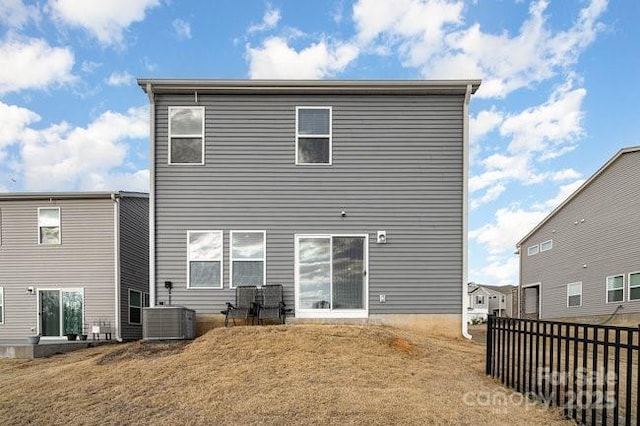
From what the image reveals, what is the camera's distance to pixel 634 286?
52.7 ft

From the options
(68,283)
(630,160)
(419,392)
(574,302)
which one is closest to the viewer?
(419,392)

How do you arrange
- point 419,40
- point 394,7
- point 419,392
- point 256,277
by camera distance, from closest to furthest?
1. point 419,392
2. point 256,277
3. point 394,7
4. point 419,40

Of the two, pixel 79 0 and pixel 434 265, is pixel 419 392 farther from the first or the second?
pixel 79 0

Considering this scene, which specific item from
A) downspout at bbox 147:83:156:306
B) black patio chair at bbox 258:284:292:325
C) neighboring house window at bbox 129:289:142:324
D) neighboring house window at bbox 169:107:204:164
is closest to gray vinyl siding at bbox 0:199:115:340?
neighboring house window at bbox 129:289:142:324

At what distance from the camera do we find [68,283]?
543 inches

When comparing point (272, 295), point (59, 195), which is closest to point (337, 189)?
point (272, 295)

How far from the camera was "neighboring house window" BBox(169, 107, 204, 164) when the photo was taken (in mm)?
10406

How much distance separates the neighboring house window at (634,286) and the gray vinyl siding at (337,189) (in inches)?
385

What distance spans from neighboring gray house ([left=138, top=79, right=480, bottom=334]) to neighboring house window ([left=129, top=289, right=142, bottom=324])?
513cm

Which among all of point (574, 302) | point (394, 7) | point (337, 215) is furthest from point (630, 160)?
point (337, 215)

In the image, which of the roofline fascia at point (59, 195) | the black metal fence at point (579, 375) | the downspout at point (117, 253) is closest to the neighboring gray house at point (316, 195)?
the black metal fence at point (579, 375)

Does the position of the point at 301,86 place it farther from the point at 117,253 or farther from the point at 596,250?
the point at 596,250

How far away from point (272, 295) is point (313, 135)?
3.73 metres

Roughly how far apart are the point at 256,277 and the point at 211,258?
110 cm
